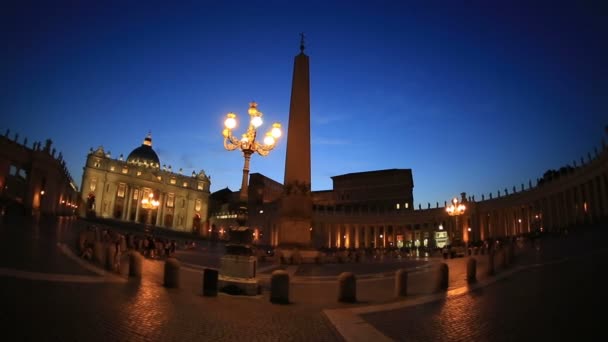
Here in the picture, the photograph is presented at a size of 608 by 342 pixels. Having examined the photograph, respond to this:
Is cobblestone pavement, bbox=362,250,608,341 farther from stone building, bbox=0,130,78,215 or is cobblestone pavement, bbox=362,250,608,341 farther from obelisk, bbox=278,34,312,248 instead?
stone building, bbox=0,130,78,215

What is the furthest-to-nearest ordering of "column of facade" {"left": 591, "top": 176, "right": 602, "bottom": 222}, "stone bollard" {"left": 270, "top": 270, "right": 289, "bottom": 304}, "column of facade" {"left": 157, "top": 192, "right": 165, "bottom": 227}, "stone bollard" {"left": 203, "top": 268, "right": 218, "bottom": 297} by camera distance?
"column of facade" {"left": 157, "top": 192, "right": 165, "bottom": 227}
"column of facade" {"left": 591, "top": 176, "right": 602, "bottom": 222}
"stone bollard" {"left": 203, "top": 268, "right": 218, "bottom": 297}
"stone bollard" {"left": 270, "top": 270, "right": 289, "bottom": 304}

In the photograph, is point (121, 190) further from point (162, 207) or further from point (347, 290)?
point (347, 290)

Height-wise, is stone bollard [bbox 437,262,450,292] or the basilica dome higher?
the basilica dome

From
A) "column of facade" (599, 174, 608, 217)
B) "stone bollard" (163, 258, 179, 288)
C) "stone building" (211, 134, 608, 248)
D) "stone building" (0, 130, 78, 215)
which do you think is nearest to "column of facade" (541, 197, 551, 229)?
"stone building" (211, 134, 608, 248)

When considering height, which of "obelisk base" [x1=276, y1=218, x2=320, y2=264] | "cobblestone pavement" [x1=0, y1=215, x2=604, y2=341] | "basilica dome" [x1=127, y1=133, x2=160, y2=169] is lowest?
"cobblestone pavement" [x1=0, y1=215, x2=604, y2=341]

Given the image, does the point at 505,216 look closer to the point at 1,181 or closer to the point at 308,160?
the point at 308,160

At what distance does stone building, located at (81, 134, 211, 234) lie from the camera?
312 ft

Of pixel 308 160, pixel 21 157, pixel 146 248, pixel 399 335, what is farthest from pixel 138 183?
pixel 399 335

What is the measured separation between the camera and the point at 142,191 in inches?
4045

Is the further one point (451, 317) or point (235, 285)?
point (235, 285)

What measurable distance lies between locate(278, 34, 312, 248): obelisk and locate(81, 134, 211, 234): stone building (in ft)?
226

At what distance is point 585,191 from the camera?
47156mm

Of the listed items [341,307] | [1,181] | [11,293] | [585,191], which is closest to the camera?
[11,293]

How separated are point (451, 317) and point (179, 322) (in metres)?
6.04
